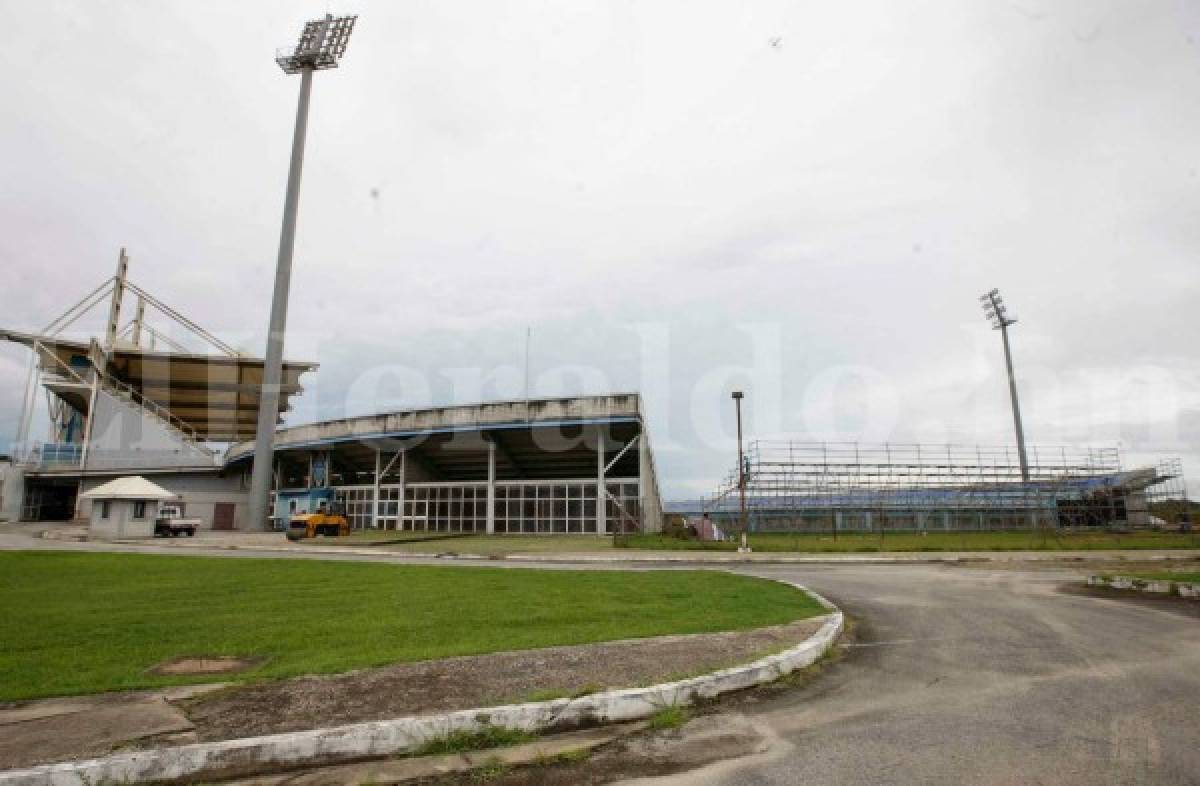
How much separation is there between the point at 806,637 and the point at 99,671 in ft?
24.5

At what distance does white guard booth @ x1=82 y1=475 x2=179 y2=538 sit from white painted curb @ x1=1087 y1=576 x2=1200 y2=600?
126ft

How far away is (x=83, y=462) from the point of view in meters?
51.6

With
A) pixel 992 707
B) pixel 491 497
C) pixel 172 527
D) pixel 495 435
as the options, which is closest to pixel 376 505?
pixel 491 497

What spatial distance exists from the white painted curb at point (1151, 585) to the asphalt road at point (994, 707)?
2.85m

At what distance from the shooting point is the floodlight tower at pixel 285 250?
132 ft

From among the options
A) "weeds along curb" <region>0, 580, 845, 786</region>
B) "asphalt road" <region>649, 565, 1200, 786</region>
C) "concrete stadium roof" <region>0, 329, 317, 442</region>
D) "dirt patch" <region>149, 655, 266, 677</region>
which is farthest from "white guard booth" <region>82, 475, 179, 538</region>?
"asphalt road" <region>649, 565, 1200, 786</region>

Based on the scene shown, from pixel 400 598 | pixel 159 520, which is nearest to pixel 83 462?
pixel 159 520

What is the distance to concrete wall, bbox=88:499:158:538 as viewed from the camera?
31.0m

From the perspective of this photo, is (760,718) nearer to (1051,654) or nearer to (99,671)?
(1051,654)

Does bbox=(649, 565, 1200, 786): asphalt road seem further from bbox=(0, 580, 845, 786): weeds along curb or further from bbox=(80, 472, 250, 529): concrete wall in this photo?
bbox=(80, 472, 250, 529): concrete wall

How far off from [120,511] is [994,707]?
37965 millimetres

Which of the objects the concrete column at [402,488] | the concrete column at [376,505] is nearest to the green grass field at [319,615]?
the concrete column at [402,488]

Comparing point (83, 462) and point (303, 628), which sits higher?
point (83, 462)

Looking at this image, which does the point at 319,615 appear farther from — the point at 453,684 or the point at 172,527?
the point at 172,527
